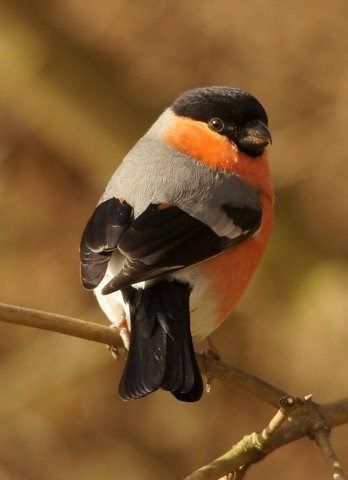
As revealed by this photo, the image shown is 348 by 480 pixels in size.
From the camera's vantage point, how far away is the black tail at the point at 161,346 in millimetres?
3311

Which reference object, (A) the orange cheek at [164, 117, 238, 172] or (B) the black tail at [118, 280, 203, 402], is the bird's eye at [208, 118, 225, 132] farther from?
(B) the black tail at [118, 280, 203, 402]

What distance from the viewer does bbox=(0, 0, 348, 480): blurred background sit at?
600 cm

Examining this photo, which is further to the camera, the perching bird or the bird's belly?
the bird's belly

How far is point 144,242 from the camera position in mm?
3615

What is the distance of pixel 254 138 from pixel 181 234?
78cm

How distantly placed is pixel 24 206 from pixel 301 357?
2.10 m

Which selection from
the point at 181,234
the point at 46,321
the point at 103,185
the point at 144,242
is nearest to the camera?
the point at 46,321

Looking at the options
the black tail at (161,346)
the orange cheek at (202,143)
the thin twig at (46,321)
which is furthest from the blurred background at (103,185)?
the thin twig at (46,321)

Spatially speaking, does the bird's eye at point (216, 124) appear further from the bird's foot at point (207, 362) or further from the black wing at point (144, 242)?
the bird's foot at point (207, 362)

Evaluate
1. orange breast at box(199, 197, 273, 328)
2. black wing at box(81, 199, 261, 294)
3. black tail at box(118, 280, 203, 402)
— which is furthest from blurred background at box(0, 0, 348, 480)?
black tail at box(118, 280, 203, 402)

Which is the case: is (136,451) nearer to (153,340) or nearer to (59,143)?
(59,143)

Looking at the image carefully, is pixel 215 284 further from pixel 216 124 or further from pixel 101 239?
pixel 216 124

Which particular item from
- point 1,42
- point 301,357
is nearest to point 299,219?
point 301,357

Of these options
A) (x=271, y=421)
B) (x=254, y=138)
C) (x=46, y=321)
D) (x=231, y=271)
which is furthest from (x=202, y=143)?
(x=46, y=321)
